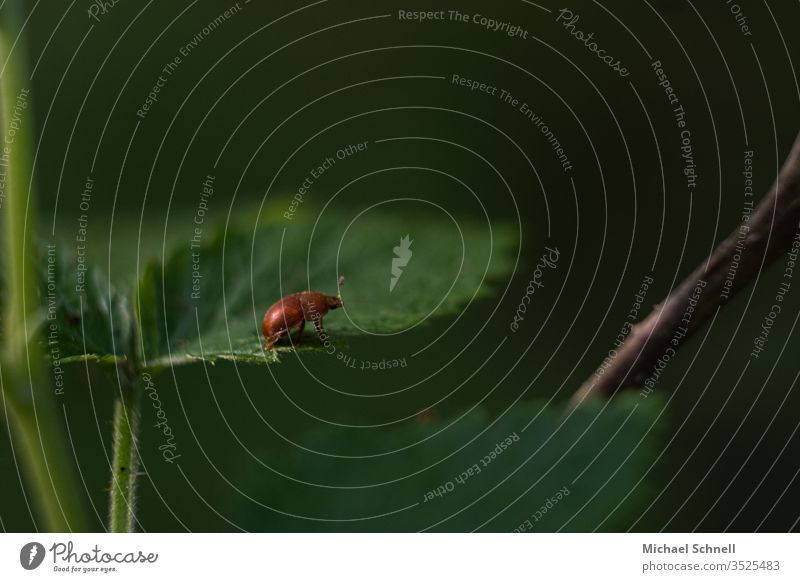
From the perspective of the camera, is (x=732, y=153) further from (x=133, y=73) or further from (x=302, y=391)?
(x=133, y=73)

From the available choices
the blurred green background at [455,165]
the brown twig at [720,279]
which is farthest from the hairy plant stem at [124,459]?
the blurred green background at [455,165]

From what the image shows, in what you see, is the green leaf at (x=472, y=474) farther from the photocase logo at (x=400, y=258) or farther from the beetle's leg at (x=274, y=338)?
the photocase logo at (x=400, y=258)

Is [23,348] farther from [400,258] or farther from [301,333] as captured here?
[400,258]
